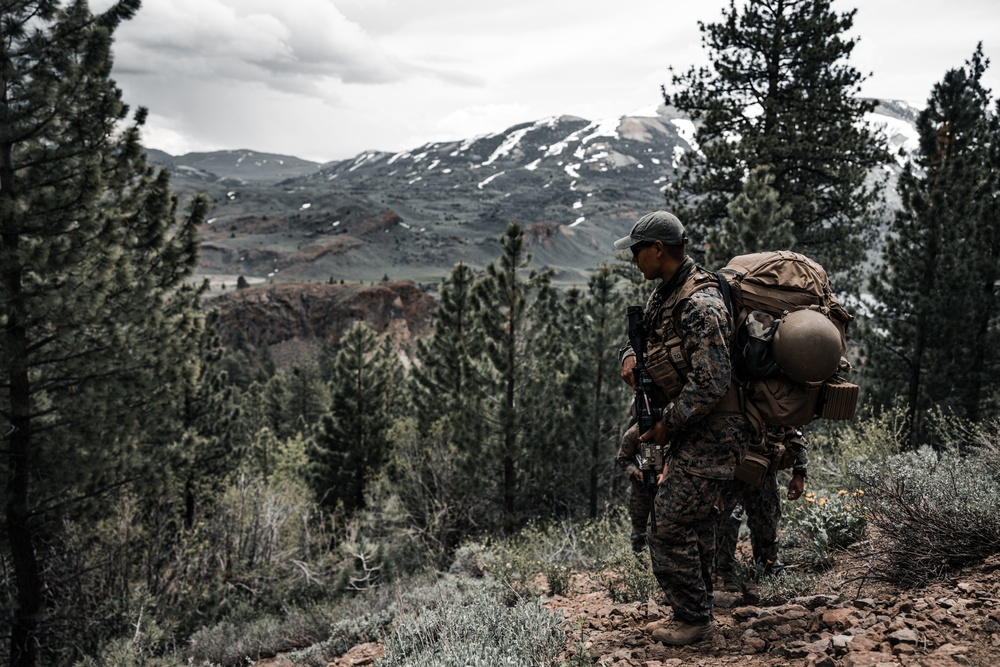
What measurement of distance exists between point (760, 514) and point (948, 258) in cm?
1119

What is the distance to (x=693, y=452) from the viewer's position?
9.70 feet

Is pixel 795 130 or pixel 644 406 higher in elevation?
pixel 795 130

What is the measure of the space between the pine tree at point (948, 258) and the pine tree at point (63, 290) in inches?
530

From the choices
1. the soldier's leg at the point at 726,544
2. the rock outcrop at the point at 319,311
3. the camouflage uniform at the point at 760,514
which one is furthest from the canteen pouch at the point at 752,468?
the rock outcrop at the point at 319,311

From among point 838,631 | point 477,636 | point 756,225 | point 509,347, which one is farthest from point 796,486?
point 509,347

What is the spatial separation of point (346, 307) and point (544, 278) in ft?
247

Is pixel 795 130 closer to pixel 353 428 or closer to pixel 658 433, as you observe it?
pixel 658 433

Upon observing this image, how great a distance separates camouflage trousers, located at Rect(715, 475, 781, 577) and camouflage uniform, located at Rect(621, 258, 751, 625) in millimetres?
521

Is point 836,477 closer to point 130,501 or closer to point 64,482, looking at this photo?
point 64,482

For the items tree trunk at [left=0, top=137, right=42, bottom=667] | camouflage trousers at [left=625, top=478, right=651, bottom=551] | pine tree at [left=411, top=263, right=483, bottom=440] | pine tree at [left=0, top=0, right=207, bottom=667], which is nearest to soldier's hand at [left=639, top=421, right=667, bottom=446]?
camouflage trousers at [left=625, top=478, right=651, bottom=551]


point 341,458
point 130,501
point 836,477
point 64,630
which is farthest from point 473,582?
point 341,458

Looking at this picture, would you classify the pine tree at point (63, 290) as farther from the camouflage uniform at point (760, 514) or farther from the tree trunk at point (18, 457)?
the camouflage uniform at point (760, 514)

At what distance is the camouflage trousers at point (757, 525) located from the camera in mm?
3506

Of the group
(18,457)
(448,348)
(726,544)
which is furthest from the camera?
(448,348)
